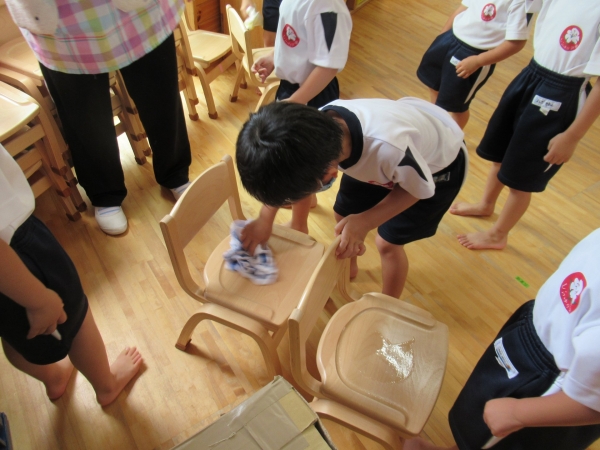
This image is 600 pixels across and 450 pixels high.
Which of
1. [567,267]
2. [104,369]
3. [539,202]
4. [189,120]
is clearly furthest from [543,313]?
[189,120]

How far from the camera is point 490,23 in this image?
1.56 meters

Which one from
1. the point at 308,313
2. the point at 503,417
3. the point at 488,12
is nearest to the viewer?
the point at 503,417

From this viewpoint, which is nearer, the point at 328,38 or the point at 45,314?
the point at 45,314

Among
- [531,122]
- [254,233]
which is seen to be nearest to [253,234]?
[254,233]

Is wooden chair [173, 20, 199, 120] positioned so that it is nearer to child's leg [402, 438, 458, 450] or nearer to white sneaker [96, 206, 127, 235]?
white sneaker [96, 206, 127, 235]

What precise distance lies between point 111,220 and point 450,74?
5.16 ft

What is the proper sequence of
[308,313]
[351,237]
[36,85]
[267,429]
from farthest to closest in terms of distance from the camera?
1. [36,85]
2. [351,237]
3. [308,313]
4. [267,429]

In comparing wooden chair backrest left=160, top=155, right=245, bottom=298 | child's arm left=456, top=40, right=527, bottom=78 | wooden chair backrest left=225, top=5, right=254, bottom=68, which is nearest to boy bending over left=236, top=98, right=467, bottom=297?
wooden chair backrest left=160, top=155, right=245, bottom=298

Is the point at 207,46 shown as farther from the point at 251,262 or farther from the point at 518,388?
the point at 518,388

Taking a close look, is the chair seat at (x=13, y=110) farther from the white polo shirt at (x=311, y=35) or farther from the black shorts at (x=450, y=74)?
the black shorts at (x=450, y=74)

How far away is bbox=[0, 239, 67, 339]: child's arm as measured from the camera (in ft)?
2.12

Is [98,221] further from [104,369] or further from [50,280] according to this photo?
[50,280]

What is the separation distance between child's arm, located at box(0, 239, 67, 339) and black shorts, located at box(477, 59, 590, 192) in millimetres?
1420

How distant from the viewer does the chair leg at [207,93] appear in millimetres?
2121
